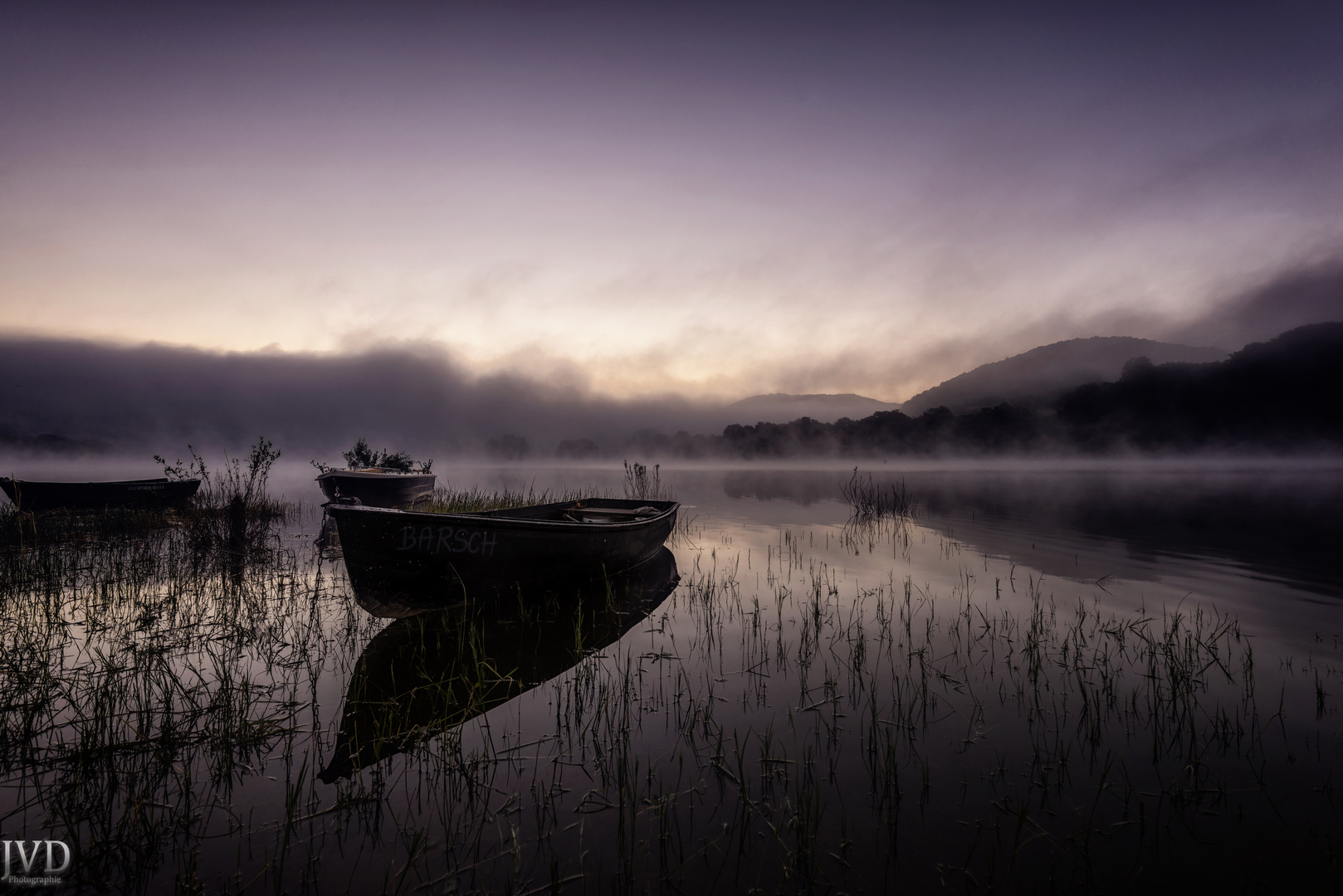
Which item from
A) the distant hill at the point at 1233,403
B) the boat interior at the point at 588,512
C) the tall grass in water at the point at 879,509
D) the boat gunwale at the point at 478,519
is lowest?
the tall grass in water at the point at 879,509

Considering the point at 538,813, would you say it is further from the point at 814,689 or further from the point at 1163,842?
the point at 1163,842

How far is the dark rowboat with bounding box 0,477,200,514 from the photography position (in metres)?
20.1

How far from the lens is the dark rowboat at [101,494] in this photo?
20.1 meters

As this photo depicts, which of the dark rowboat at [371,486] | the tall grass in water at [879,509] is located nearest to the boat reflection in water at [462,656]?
the dark rowboat at [371,486]

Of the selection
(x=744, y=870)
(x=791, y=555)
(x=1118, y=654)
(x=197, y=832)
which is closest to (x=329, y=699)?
(x=197, y=832)

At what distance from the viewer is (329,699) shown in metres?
5.81

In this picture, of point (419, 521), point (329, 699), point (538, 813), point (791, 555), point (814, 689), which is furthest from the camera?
point (791, 555)

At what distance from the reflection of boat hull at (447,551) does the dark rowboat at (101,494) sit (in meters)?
20.1

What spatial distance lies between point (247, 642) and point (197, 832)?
4.50 m

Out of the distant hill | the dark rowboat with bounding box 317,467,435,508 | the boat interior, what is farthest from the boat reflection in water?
the distant hill

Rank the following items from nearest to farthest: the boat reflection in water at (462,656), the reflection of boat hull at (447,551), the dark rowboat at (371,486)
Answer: the boat reflection in water at (462,656) < the reflection of boat hull at (447,551) < the dark rowboat at (371,486)

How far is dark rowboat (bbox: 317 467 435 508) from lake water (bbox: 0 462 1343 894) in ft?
40.4

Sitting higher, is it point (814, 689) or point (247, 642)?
point (247, 642)

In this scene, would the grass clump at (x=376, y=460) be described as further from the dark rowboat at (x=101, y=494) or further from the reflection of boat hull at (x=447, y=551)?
the reflection of boat hull at (x=447, y=551)
